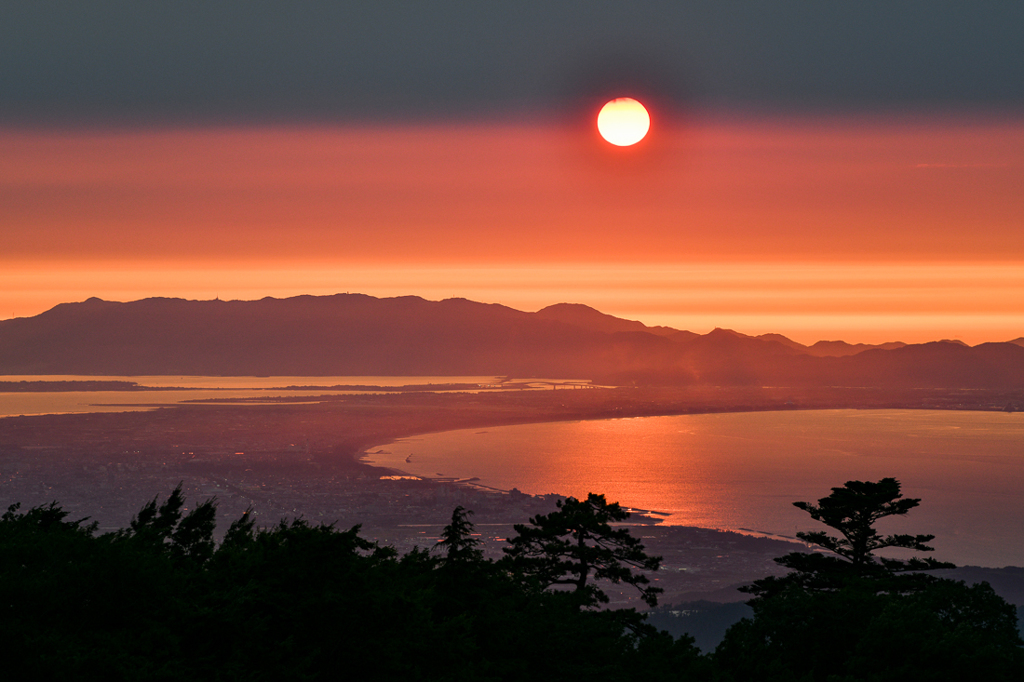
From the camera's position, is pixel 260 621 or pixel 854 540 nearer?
pixel 260 621

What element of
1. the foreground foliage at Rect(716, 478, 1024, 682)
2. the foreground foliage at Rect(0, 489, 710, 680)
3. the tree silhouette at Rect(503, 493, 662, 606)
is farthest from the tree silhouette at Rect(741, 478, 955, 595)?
the foreground foliage at Rect(0, 489, 710, 680)

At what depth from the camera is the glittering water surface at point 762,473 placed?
95688mm

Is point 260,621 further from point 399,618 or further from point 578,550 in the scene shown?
point 578,550

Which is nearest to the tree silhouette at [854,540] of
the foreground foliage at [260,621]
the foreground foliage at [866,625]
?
the foreground foliage at [866,625]

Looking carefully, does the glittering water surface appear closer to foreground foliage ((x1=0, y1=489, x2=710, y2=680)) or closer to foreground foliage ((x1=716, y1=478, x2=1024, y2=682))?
foreground foliage ((x1=716, y1=478, x2=1024, y2=682))

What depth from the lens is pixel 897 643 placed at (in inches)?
927

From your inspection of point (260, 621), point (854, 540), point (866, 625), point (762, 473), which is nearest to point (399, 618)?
point (260, 621)

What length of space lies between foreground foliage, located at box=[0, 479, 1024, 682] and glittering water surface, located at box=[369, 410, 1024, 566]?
5743 cm

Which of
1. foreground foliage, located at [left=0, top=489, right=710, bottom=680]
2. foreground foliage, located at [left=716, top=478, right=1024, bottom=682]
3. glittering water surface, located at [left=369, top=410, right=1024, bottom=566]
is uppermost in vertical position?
foreground foliage, located at [left=0, top=489, right=710, bottom=680]

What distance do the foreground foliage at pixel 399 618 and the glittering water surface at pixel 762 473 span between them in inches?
2261

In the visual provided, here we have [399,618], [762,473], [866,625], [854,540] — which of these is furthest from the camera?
[762,473]

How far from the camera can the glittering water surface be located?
95.7 m

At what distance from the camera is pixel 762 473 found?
139 m

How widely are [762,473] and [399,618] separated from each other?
414ft
